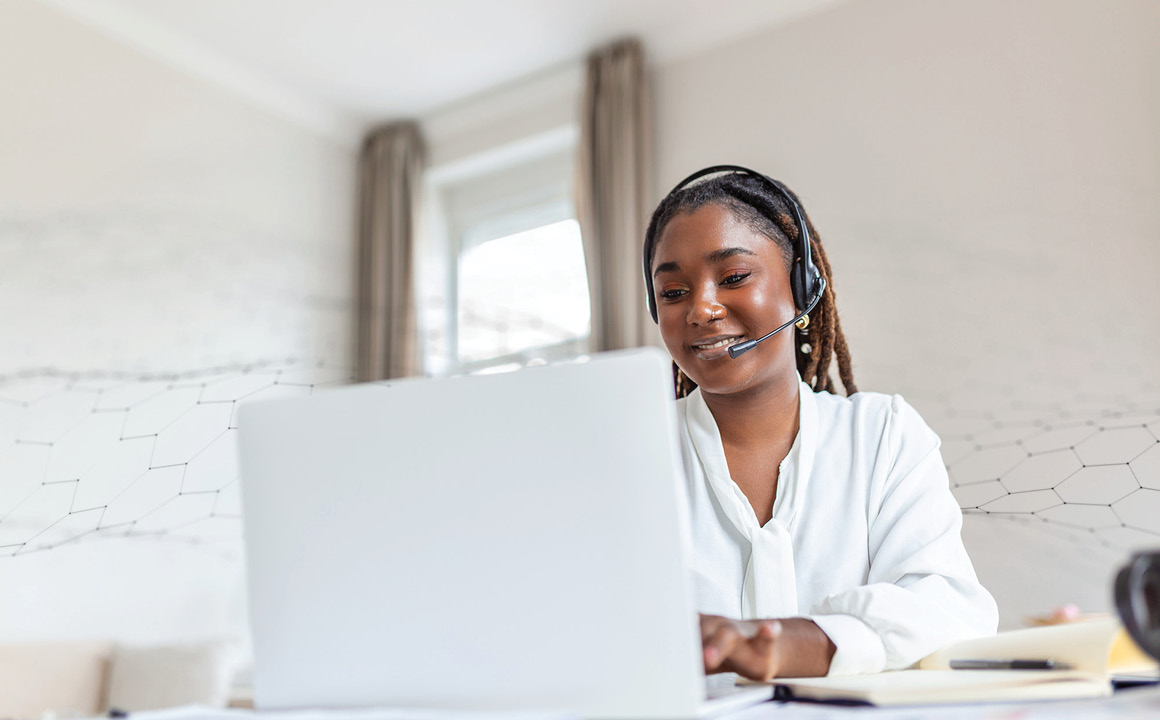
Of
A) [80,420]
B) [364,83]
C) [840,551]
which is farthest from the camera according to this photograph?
[364,83]

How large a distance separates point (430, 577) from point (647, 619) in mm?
149

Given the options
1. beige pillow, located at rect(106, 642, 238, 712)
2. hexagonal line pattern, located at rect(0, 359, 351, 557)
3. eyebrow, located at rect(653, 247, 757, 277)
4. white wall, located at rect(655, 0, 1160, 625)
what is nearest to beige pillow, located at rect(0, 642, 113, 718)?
beige pillow, located at rect(106, 642, 238, 712)

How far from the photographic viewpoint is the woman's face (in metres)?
1.15

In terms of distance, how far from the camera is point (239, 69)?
10.2ft

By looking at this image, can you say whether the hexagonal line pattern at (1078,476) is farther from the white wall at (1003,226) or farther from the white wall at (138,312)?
the white wall at (138,312)

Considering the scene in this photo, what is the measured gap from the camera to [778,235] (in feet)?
4.12

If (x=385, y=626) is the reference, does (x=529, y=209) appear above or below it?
above

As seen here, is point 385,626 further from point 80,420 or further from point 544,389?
point 80,420

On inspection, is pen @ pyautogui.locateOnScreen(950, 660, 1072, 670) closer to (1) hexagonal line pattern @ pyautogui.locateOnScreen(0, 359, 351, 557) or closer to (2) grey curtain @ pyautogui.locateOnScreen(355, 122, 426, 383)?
(1) hexagonal line pattern @ pyautogui.locateOnScreen(0, 359, 351, 557)

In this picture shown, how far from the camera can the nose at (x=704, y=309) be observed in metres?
1.14

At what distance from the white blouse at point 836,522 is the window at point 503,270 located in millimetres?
1986

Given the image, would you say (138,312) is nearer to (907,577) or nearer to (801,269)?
(801,269)

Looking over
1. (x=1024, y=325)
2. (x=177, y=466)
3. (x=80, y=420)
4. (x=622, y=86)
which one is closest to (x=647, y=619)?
(x=177, y=466)

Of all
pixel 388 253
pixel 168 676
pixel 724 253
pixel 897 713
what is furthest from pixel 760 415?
pixel 388 253
